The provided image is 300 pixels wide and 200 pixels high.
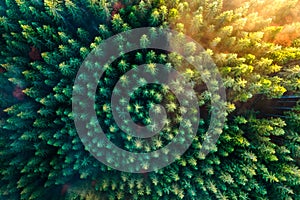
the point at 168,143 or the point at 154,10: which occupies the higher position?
the point at 154,10

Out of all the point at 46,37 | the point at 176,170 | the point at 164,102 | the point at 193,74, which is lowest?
the point at 176,170

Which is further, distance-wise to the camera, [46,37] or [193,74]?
[46,37]

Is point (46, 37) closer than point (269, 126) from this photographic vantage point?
No

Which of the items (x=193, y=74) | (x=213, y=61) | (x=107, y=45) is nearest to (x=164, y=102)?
(x=193, y=74)

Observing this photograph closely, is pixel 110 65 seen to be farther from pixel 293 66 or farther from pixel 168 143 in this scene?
pixel 293 66

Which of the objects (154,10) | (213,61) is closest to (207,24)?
(213,61)

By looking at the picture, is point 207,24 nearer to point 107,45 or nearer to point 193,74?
point 193,74
